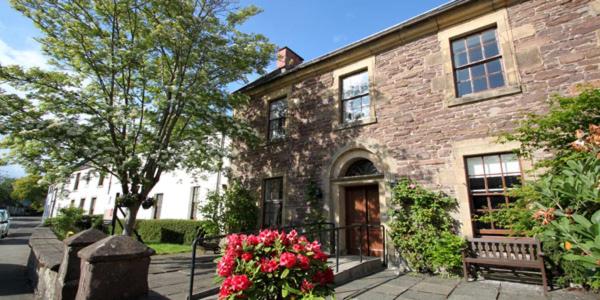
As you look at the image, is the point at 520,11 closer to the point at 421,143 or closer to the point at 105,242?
the point at 421,143

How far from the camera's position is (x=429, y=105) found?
288 inches

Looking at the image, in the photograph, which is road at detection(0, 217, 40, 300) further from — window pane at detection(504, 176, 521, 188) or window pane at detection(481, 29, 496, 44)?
window pane at detection(481, 29, 496, 44)

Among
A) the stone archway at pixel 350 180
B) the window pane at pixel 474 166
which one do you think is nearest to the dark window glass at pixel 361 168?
the stone archway at pixel 350 180

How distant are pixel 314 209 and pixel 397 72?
4.83 metres

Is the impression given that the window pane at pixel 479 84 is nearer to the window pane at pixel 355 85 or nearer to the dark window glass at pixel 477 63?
→ the dark window glass at pixel 477 63

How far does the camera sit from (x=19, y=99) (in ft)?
23.0

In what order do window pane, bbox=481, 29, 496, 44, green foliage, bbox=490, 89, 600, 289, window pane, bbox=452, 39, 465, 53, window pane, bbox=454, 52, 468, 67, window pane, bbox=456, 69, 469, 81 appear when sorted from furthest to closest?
window pane, bbox=452, 39, 465, 53
window pane, bbox=454, 52, 468, 67
window pane, bbox=456, 69, 469, 81
window pane, bbox=481, 29, 496, 44
green foliage, bbox=490, 89, 600, 289

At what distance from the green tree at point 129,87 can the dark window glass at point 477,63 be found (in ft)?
19.6

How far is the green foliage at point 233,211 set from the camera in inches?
385

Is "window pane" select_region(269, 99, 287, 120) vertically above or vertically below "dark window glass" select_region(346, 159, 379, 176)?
above

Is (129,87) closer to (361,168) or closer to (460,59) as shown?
(361,168)

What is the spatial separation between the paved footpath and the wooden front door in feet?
6.65

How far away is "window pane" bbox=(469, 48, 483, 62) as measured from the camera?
23.2ft

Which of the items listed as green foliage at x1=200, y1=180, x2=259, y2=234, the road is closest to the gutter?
green foliage at x1=200, y1=180, x2=259, y2=234
